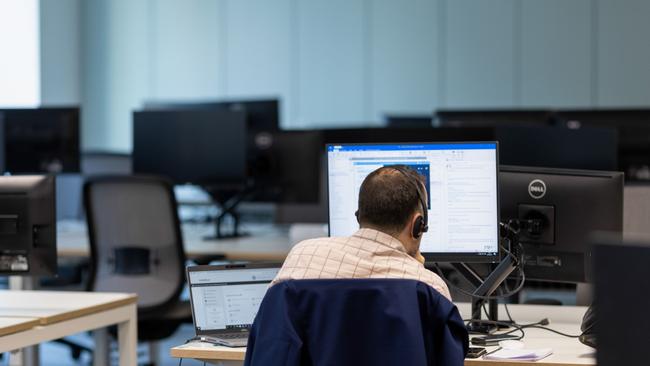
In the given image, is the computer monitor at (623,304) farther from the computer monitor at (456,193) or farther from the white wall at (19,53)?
the white wall at (19,53)

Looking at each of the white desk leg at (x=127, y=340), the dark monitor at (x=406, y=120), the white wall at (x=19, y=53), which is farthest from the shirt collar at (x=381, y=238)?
the white wall at (x=19, y=53)

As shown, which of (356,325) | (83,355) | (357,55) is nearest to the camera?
(356,325)

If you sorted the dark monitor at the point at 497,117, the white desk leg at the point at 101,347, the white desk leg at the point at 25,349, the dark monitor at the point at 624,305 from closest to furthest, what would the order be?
the dark monitor at the point at 624,305 < the white desk leg at the point at 101,347 < the white desk leg at the point at 25,349 < the dark monitor at the point at 497,117

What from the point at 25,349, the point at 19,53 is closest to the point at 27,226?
the point at 25,349

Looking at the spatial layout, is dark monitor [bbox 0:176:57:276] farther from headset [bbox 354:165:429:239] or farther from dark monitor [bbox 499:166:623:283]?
dark monitor [bbox 499:166:623:283]

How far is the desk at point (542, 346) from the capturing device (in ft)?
7.50

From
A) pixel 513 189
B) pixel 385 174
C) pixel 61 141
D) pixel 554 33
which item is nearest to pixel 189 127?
pixel 61 141

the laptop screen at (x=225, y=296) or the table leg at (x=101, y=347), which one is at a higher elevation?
the laptop screen at (x=225, y=296)

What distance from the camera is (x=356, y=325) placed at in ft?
6.17

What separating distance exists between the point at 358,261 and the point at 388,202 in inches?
6.6

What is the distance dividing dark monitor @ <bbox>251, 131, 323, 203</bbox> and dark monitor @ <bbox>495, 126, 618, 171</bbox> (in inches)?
62.1

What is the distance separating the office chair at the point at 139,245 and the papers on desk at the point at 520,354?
2.04 metres

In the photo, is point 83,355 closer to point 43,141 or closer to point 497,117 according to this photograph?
point 43,141

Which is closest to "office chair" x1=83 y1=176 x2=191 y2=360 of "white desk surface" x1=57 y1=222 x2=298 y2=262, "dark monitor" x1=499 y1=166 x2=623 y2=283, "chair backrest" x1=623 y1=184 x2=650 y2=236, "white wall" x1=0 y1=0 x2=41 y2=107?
"white desk surface" x1=57 y1=222 x2=298 y2=262
